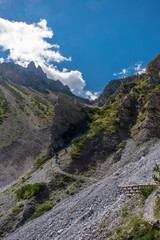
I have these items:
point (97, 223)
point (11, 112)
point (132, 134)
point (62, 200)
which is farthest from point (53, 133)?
point (11, 112)

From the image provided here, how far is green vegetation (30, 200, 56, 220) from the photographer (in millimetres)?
20245

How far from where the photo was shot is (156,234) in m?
7.43

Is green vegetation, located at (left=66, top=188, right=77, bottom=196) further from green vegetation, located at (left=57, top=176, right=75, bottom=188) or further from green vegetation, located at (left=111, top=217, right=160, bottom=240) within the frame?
green vegetation, located at (left=111, top=217, right=160, bottom=240)

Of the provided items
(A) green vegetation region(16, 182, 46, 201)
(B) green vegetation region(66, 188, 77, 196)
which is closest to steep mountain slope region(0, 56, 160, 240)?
(A) green vegetation region(16, 182, 46, 201)

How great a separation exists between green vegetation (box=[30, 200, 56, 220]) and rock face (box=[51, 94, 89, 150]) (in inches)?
782

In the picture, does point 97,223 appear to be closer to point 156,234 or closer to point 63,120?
point 156,234

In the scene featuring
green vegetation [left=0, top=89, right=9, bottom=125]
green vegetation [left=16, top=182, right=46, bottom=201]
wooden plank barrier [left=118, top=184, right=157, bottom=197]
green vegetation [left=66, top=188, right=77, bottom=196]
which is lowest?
wooden plank barrier [left=118, top=184, right=157, bottom=197]

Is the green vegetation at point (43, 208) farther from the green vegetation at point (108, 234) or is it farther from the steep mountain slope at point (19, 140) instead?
the steep mountain slope at point (19, 140)

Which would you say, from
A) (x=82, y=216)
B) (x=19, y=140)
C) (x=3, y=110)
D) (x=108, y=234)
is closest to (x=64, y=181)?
(x=82, y=216)

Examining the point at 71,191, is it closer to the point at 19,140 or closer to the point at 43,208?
the point at 43,208

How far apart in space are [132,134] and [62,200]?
17742mm

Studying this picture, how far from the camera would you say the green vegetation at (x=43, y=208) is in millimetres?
20245

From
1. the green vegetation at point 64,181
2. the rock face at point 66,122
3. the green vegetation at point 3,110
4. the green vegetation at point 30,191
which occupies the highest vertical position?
the green vegetation at point 3,110

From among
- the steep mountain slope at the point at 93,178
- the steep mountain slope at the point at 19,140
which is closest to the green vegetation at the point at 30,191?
the steep mountain slope at the point at 93,178
